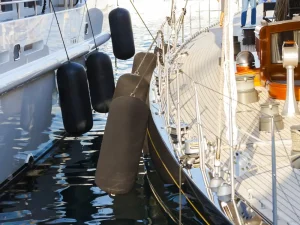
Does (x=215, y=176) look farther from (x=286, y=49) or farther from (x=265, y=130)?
(x=286, y=49)

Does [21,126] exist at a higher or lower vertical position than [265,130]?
lower

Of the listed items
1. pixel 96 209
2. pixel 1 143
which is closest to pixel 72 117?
pixel 1 143

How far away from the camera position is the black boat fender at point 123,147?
7168 mm

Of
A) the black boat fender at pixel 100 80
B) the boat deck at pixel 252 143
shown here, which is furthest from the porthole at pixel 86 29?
the boat deck at pixel 252 143

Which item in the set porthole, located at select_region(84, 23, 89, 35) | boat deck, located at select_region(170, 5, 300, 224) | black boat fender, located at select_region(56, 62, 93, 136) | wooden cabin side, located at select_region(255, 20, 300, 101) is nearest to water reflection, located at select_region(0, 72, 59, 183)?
black boat fender, located at select_region(56, 62, 93, 136)

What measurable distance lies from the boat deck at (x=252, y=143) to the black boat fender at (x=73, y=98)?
153 centimetres

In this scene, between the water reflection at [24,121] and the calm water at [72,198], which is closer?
the calm water at [72,198]

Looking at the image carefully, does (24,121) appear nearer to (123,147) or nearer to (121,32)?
(123,147)

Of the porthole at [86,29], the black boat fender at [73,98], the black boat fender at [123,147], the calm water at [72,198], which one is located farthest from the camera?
the porthole at [86,29]

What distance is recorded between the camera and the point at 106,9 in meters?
16.2

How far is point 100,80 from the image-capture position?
11695mm

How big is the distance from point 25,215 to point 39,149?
2488mm

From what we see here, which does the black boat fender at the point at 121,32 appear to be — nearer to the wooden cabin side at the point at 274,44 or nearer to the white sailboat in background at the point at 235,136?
the white sailboat in background at the point at 235,136

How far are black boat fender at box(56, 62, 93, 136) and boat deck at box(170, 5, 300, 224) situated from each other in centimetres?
153
